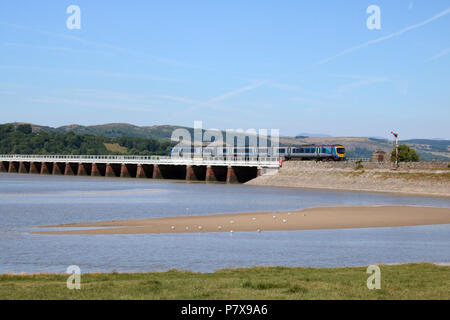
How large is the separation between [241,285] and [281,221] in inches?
1010

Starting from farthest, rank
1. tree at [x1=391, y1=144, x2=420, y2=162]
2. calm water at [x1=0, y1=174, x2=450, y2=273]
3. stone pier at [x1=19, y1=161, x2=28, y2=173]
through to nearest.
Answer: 1. stone pier at [x1=19, y1=161, x2=28, y2=173]
2. tree at [x1=391, y1=144, x2=420, y2=162]
3. calm water at [x1=0, y1=174, x2=450, y2=273]

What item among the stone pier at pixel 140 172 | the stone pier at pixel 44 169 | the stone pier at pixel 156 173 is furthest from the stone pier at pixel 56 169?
the stone pier at pixel 156 173

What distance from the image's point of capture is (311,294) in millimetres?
15148

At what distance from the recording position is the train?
106 m

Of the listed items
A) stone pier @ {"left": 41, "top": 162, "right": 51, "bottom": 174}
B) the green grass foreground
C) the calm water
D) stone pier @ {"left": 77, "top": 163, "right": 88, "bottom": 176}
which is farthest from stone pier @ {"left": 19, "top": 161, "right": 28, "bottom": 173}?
the green grass foreground

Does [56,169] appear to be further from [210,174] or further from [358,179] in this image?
[358,179]

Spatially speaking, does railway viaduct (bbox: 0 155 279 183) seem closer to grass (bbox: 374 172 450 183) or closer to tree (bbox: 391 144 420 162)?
grass (bbox: 374 172 450 183)

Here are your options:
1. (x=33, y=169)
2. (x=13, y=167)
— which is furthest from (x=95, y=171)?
(x=13, y=167)

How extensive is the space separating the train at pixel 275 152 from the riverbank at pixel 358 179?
8.44m

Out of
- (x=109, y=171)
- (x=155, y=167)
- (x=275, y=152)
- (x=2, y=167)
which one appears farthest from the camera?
(x=2, y=167)

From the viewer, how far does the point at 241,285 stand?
16578 millimetres

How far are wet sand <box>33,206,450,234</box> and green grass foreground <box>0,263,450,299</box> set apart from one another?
A: 16.5 meters
